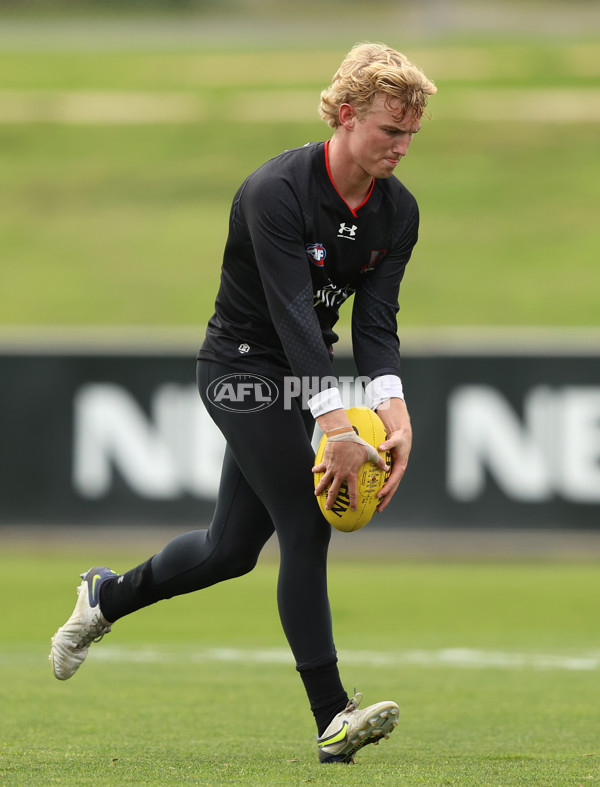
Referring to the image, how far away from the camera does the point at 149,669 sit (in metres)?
7.32

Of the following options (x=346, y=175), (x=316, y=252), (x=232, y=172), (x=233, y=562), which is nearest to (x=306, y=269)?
(x=316, y=252)

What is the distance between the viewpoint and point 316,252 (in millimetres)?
4906

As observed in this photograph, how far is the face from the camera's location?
15.5 ft

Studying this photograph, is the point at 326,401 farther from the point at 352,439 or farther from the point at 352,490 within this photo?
the point at 352,490

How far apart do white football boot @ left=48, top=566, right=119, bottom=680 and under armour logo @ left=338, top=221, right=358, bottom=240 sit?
5.27 feet

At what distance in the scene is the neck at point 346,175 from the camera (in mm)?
4875

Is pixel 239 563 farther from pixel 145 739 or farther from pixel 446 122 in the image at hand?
pixel 446 122

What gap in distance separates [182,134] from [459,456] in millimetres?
19492

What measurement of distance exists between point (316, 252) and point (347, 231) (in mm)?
135

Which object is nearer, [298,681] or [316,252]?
[316,252]

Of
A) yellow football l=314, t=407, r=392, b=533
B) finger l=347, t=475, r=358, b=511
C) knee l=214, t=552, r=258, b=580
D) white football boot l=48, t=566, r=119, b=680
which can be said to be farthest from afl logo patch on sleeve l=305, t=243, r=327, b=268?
white football boot l=48, t=566, r=119, b=680

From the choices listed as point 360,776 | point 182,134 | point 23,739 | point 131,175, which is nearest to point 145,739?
point 23,739

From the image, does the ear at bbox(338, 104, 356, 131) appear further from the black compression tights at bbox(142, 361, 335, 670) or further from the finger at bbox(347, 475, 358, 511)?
the finger at bbox(347, 475, 358, 511)

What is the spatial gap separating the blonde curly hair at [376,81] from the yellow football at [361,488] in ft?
3.48
